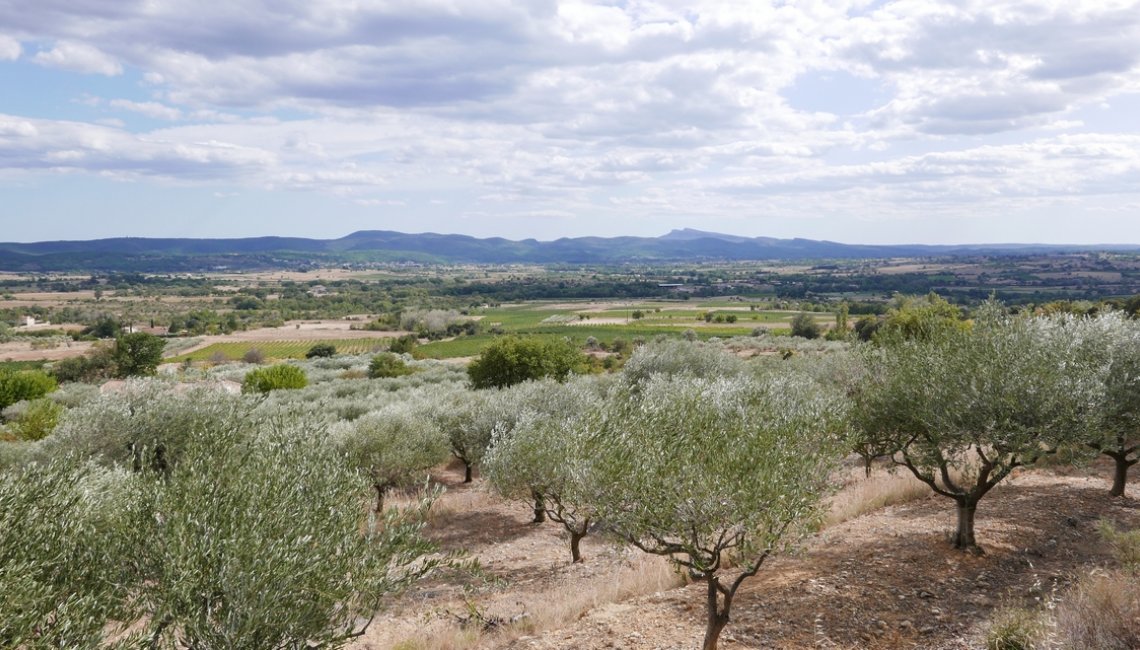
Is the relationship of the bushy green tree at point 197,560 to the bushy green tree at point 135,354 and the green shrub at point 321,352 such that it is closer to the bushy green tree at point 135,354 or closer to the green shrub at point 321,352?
the bushy green tree at point 135,354

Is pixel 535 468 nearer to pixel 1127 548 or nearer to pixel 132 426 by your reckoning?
pixel 1127 548

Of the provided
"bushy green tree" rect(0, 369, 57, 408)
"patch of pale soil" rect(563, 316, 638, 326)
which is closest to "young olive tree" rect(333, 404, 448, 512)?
"bushy green tree" rect(0, 369, 57, 408)

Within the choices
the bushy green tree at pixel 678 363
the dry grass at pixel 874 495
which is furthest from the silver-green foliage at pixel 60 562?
the bushy green tree at pixel 678 363

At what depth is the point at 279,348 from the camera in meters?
121

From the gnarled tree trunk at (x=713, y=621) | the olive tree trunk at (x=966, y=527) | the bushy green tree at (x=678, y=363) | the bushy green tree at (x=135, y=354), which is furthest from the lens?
the bushy green tree at (x=135, y=354)

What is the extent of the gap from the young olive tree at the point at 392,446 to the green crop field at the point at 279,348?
279ft

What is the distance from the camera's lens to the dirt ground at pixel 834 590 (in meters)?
14.0

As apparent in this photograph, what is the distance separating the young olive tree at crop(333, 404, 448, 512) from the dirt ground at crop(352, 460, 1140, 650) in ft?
23.6

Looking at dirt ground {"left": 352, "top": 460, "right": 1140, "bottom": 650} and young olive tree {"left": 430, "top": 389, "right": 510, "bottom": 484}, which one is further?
young olive tree {"left": 430, "top": 389, "right": 510, "bottom": 484}

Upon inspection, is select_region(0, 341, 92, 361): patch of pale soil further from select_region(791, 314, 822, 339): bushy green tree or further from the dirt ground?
select_region(791, 314, 822, 339): bushy green tree

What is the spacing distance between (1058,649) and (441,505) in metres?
23.2

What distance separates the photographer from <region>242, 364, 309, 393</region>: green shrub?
58.5 meters

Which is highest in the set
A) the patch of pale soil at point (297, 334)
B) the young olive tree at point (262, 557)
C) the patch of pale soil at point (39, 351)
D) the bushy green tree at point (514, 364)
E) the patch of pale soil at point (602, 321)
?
the young olive tree at point (262, 557)

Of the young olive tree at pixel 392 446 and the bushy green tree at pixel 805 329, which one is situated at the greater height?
the young olive tree at pixel 392 446
